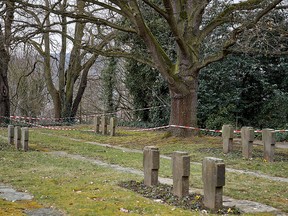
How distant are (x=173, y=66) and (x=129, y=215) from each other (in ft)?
39.9

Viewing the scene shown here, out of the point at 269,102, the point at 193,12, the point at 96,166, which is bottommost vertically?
the point at 96,166

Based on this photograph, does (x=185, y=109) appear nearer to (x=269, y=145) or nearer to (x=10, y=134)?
(x=269, y=145)

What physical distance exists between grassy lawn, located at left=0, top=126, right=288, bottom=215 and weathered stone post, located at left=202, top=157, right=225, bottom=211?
52cm

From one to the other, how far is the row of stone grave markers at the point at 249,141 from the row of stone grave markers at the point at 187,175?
5694 mm

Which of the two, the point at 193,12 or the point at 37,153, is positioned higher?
the point at 193,12

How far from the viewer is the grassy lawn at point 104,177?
678cm

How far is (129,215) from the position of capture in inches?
240

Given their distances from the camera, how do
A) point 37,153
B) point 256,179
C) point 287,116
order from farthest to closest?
point 287,116
point 37,153
point 256,179

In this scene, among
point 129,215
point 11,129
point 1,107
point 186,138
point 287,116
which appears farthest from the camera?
point 1,107

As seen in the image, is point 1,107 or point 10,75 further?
point 10,75

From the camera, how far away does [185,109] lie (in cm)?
1742

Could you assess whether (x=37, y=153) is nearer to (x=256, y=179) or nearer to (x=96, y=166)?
(x=96, y=166)

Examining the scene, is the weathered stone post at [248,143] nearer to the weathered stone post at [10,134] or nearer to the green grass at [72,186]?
the green grass at [72,186]

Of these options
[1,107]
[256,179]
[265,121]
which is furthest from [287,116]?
Answer: [1,107]
